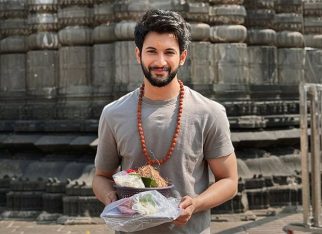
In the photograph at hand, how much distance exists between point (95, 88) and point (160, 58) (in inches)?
328

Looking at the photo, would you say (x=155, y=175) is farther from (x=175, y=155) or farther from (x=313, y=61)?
(x=313, y=61)

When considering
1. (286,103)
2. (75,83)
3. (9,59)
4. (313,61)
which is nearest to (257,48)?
(286,103)

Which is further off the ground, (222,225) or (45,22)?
(45,22)

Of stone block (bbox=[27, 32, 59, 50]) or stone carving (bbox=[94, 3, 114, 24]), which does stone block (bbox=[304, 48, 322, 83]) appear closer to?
stone carving (bbox=[94, 3, 114, 24])

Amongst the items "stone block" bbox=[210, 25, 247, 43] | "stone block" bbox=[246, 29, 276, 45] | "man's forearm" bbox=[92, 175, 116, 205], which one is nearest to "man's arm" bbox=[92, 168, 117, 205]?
"man's forearm" bbox=[92, 175, 116, 205]

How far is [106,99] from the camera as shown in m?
11.8

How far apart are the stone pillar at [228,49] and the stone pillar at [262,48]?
29.9 inches

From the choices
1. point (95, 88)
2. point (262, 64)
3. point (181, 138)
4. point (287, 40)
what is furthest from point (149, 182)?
point (287, 40)

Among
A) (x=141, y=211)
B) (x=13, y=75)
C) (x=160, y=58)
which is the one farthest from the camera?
(x=13, y=75)

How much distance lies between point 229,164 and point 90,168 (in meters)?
7.47

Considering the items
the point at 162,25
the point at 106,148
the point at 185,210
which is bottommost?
the point at 185,210

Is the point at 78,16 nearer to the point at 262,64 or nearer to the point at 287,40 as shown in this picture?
the point at 262,64

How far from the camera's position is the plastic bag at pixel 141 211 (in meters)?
3.42

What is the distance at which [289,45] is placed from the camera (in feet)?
45.8
